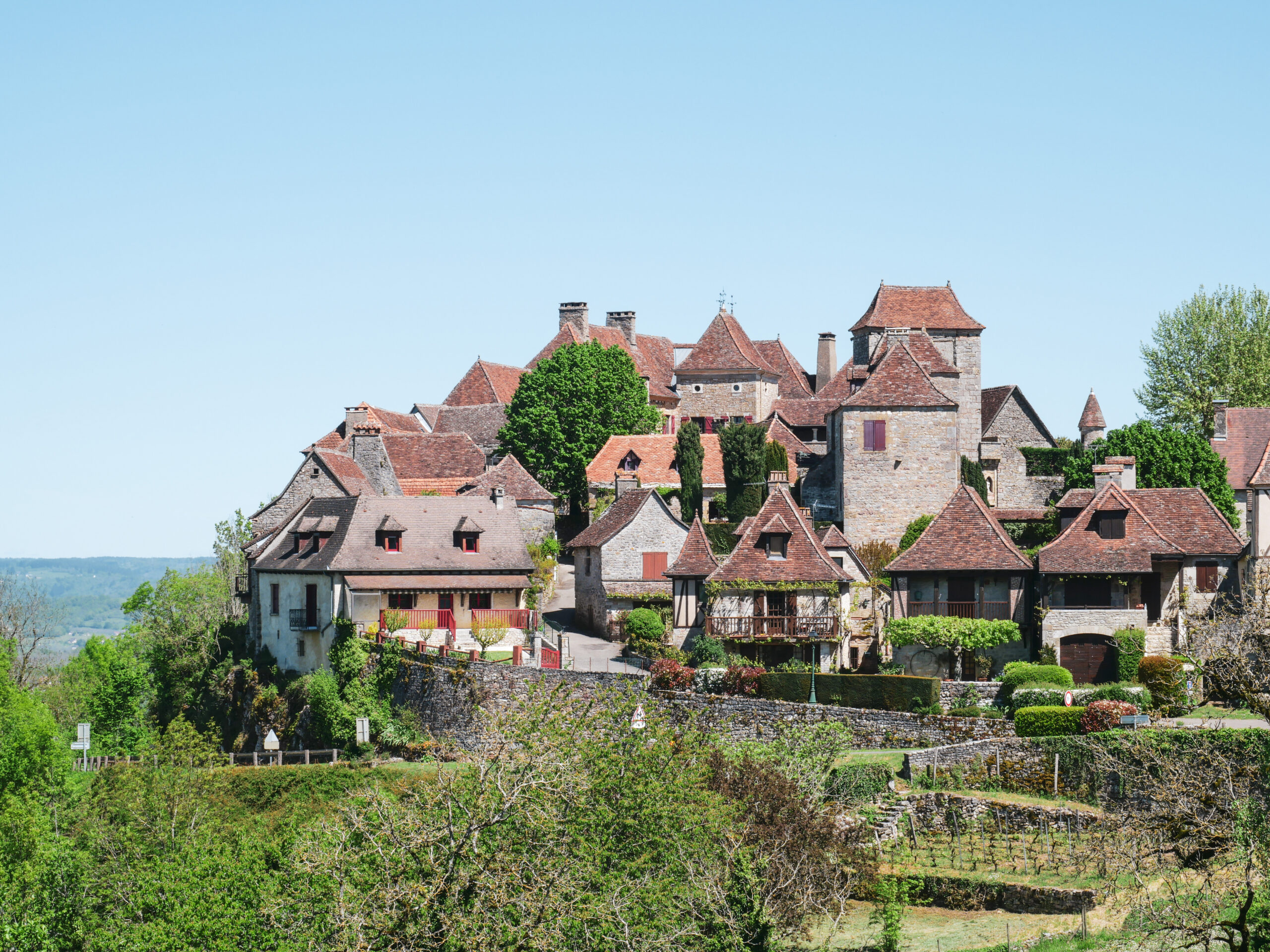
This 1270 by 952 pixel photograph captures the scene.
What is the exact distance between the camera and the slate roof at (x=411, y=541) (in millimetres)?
57062

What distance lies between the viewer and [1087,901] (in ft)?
104

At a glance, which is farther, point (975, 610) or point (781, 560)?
point (781, 560)

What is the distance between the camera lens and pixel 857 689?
4628cm

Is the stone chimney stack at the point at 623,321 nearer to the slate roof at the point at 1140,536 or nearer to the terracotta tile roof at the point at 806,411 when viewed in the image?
the terracotta tile roof at the point at 806,411

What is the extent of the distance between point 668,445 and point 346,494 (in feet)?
56.5

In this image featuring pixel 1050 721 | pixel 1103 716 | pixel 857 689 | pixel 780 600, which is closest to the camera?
pixel 1103 716

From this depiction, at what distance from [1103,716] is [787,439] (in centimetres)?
3539

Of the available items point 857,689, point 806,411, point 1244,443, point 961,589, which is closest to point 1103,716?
point 857,689

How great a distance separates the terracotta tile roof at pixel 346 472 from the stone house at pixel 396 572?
4.75 metres

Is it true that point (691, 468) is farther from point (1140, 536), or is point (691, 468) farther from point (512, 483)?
point (1140, 536)

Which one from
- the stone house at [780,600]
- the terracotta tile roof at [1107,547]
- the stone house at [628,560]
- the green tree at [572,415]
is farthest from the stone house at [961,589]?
the green tree at [572,415]

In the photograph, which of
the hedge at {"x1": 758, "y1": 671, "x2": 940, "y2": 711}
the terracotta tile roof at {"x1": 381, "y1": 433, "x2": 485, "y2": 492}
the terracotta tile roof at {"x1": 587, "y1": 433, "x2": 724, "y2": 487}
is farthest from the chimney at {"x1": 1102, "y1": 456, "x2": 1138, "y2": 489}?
the terracotta tile roof at {"x1": 381, "y1": 433, "x2": 485, "y2": 492}

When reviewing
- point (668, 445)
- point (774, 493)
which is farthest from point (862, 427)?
point (668, 445)

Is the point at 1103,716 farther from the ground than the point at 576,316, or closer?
closer
